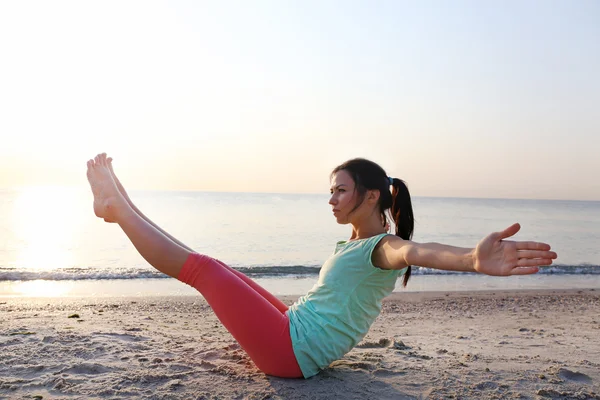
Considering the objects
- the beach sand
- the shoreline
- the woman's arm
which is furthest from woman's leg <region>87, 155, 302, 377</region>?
the shoreline

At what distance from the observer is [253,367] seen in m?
3.79

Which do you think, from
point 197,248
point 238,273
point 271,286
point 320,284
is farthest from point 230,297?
point 197,248

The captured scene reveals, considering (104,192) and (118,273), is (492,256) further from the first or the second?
(118,273)

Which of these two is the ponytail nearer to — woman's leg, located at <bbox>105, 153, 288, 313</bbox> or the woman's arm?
the woman's arm

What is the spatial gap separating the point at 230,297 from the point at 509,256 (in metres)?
1.82

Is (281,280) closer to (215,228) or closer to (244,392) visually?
(244,392)

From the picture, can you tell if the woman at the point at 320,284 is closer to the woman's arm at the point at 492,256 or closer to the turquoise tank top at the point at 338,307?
the turquoise tank top at the point at 338,307

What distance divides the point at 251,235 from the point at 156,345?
59.0 feet

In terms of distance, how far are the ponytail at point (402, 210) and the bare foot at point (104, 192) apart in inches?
75.2

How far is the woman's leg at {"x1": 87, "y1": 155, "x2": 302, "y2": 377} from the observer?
336 centimetres

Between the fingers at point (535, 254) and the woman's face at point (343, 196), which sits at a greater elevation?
the woman's face at point (343, 196)

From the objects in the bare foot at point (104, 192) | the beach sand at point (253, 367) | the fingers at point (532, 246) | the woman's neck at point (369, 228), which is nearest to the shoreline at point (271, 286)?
the beach sand at point (253, 367)

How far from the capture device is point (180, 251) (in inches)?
133

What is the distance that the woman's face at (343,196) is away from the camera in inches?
141
